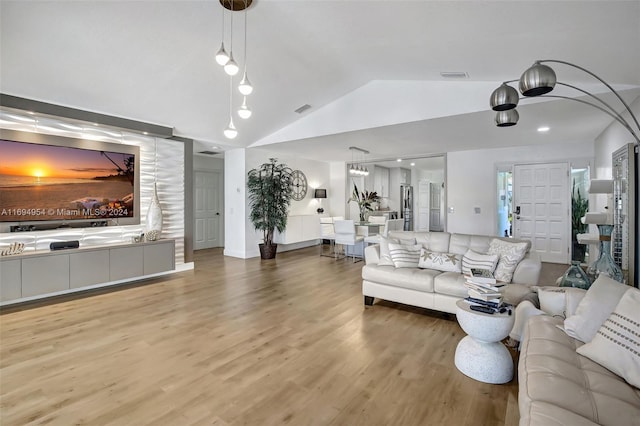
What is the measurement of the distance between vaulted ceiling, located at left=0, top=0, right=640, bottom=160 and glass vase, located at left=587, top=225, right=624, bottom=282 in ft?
4.93

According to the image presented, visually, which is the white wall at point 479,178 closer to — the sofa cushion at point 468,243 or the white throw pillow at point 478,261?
the sofa cushion at point 468,243

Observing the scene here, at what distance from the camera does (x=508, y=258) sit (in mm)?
3277

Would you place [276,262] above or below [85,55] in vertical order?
below

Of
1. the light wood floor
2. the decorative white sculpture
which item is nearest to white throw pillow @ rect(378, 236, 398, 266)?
the light wood floor

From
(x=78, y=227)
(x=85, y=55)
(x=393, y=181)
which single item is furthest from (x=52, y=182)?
(x=393, y=181)

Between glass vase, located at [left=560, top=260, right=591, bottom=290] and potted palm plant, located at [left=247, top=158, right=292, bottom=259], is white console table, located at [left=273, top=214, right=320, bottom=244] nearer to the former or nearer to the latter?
potted palm plant, located at [left=247, top=158, right=292, bottom=259]

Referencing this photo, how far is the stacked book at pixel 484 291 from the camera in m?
2.41

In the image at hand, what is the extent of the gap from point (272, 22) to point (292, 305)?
3.23 meters

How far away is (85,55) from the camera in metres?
3.39

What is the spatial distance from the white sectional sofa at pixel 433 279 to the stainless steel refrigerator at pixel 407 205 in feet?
24.8

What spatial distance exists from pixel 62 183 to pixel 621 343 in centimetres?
586

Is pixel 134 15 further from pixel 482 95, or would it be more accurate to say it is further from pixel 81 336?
pixel 482 95

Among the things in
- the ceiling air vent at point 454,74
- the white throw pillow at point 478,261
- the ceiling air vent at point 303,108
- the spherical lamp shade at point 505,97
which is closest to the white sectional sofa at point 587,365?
the white throw pillow at point 478,261

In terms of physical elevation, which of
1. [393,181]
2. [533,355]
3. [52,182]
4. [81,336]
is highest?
[393,181]
